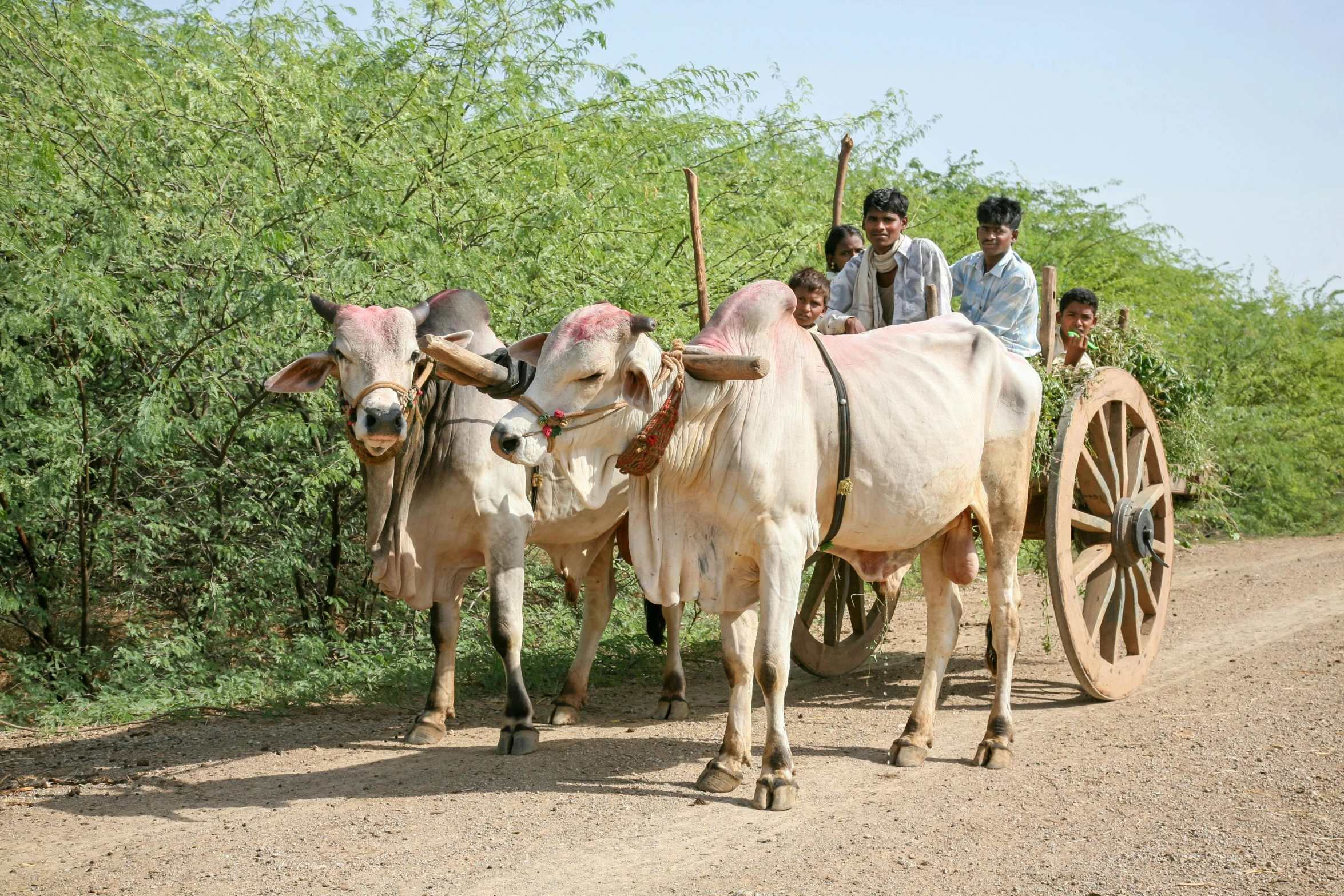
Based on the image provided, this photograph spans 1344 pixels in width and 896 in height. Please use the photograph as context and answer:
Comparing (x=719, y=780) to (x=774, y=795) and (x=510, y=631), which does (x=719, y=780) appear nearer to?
(x=774, y=795)

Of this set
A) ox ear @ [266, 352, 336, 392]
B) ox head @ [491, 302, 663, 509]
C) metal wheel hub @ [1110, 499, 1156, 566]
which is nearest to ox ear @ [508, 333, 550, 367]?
ox head @ [491, 302, 663, 509]

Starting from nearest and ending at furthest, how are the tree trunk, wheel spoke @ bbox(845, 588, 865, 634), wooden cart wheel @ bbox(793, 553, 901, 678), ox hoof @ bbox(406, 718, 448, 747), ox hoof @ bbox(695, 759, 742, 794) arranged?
1. ox hoof @ bbox(695, 759, 742, 794)
2. ox hoof @ bbox(406, 718, 448, 747)
3. wooden cart wheel @ bbox(793, 553, 901, 678)
4. wheel spoke @ bbox(845, 588, 865, 634)
5. the tree trunk

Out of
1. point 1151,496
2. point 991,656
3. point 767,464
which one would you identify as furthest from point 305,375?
point 1151,496

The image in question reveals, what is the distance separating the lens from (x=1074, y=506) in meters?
6.38

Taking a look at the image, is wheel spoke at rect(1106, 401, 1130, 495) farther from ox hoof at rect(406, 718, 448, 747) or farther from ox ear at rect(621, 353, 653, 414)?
ox hoof at rect(406, 718, 448, 747)

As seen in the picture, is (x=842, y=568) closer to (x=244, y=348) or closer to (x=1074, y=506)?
(x=1074, y=506)

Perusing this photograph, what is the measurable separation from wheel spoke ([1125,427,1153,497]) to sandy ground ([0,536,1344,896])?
1.04m

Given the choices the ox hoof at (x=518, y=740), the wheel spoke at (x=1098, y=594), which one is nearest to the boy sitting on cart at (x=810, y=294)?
the wheel spoke at (x=1098, y=594)

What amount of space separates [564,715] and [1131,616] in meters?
2.91

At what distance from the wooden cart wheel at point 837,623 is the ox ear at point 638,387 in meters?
2.57

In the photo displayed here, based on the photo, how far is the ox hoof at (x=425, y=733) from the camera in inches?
220

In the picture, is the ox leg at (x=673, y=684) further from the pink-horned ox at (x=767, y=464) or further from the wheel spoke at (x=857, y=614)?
the pink-horned ox at (x=767, y=464)

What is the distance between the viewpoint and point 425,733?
18.4 feet

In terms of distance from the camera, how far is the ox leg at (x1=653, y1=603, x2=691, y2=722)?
623cm
